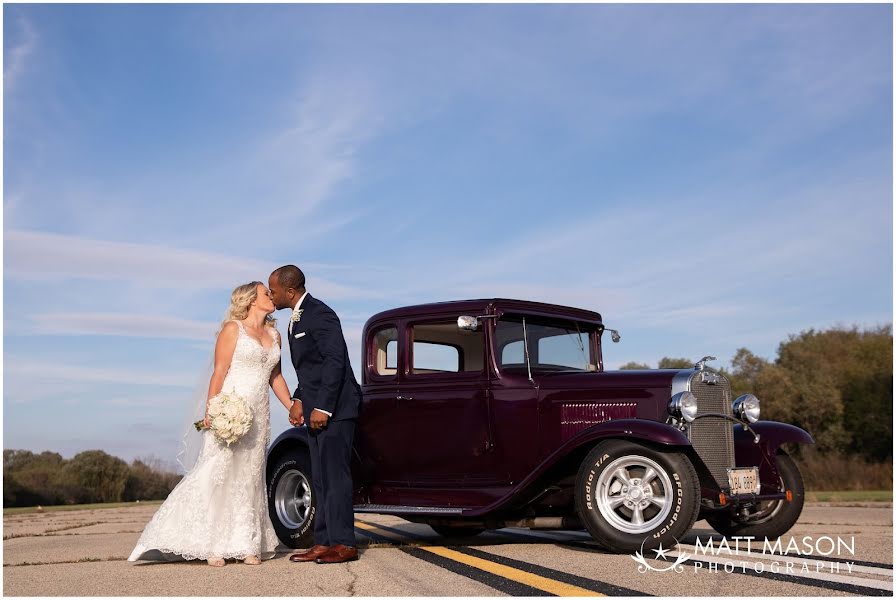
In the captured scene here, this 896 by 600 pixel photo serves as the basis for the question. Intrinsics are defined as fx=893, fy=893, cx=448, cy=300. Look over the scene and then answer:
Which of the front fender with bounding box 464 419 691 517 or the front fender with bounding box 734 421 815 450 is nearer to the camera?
the front fender with bounding box 464 419 691 517

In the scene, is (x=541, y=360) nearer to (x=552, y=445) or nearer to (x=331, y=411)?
(x=552, y=445)

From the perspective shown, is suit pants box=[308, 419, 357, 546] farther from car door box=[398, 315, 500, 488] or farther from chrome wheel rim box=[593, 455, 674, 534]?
chrome wheel rim box=[593, 455, 674, 534]

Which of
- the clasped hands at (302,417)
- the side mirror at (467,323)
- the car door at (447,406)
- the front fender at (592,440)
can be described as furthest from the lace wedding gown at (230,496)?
the front fender at (592,440)

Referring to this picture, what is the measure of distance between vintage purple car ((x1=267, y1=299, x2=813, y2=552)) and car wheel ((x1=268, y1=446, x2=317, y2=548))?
1cm

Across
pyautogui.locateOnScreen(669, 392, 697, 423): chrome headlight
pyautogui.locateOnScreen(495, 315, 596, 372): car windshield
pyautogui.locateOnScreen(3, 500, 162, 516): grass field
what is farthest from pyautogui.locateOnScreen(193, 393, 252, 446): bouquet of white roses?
pyautogui.locateOnScreen(3, 500, 162, 516): grass field

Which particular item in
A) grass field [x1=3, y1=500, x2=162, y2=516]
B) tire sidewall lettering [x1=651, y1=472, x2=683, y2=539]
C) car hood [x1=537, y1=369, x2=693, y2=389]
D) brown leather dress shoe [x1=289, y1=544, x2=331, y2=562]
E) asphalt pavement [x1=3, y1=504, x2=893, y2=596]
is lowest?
grass field [x1=3, y1=500, x2=162, y2=516]

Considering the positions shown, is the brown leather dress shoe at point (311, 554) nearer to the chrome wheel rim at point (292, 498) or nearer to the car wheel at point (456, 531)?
the chrome wheel rim at point (292, 498)

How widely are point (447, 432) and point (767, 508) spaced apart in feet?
9.98

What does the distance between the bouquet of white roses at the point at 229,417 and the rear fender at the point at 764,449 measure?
4470mm

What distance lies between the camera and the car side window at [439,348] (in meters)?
8.21

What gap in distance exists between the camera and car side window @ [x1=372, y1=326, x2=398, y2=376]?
329 inches

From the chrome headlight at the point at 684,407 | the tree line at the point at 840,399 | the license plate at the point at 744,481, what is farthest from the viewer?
the tree line at the point at 840,399

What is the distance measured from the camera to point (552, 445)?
24.5 feet

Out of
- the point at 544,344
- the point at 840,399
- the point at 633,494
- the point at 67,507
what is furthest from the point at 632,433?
the point at 840,399
